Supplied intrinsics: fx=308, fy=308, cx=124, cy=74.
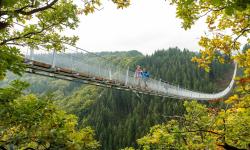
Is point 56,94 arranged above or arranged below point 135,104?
above

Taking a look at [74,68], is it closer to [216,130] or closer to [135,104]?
[216,130]

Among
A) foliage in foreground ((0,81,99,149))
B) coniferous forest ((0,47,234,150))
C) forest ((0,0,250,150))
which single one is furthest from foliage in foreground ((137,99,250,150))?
coniferous forest ((0,47,234,150))

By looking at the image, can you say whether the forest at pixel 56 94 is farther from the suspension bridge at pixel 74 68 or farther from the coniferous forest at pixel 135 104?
the coniferous forest at pixel 135 104

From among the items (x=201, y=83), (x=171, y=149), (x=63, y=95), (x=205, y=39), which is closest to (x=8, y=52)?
(x=205, y=39)

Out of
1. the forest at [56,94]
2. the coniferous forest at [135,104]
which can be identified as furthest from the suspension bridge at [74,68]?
the coniferous forest at [135,104]

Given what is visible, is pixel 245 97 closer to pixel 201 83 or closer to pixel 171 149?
pixel 171 149

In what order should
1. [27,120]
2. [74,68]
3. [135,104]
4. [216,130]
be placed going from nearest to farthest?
1. [27,120]
2. [216,130]
3. [74,68]
4. [135,104]

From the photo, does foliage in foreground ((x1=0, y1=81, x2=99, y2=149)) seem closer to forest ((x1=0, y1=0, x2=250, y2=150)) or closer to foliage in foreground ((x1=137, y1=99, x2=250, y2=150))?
forest ((x1=0, y1=0, x2=250, y2=150))

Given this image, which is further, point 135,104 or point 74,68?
point 135,104

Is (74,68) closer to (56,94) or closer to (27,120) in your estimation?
(56,94)

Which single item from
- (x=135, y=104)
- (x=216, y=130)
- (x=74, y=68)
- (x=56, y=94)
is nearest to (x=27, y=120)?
(x=56, y=94)

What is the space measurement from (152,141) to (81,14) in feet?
14.4

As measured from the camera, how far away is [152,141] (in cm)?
950

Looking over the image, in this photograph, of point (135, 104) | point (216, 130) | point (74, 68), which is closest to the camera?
point (216, 130)
